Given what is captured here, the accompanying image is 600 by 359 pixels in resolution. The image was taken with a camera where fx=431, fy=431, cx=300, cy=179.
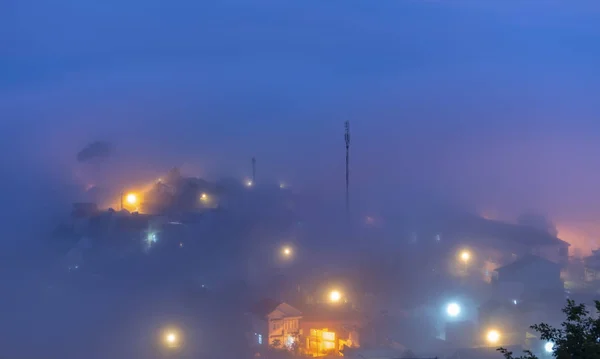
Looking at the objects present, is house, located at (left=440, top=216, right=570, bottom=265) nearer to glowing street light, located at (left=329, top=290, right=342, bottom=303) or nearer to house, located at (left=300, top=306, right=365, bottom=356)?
glowing street light, located at (left=329, top=290, right=342, bottom=303)

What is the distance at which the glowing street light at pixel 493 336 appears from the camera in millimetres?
38372

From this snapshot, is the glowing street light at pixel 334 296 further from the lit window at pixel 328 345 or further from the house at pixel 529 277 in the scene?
the house at pixel 529 277

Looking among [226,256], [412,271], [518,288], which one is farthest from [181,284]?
[518,288]

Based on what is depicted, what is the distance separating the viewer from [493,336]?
38531mm

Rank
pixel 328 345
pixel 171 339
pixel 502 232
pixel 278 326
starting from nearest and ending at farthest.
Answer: pixel 328 345 < pixel 278 326 < pixel 171 339 < pixel 502 232

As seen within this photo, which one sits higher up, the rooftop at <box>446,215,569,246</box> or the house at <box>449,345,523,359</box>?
the rooftop at <box>446,215,569,246</box>

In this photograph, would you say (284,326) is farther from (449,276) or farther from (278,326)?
(449,276)

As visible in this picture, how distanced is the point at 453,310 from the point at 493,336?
703 centimetres

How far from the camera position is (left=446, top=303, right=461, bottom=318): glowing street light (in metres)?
45.4

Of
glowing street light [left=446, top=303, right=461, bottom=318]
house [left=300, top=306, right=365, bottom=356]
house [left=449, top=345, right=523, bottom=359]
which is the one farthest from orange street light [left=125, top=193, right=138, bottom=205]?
house [left=449, top=345, right=523, bottom=359]

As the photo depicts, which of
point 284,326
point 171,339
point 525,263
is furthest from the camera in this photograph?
point 525,263

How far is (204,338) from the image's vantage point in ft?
128

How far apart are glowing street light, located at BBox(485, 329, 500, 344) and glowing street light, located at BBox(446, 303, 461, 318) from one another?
667cm

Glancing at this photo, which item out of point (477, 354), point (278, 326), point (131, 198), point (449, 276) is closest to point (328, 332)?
point (278, 326)
